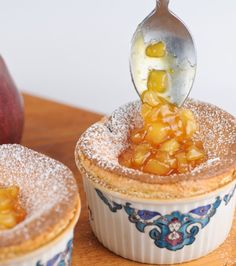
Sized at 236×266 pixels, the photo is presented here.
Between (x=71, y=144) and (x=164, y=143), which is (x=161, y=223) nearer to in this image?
(x=164, y=143)

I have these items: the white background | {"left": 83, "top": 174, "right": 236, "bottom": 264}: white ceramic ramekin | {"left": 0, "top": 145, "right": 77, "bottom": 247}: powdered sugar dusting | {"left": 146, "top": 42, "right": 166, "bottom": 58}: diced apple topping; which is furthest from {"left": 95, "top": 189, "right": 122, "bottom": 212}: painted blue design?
the white background

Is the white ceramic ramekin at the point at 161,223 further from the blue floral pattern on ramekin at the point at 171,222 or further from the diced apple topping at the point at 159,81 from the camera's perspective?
the diced apple topping at the point at 159,81

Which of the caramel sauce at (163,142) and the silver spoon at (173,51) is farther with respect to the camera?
the silver spoon at (173,51)

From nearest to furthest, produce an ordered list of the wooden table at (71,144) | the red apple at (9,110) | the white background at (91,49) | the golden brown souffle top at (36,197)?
the golden brown souffle top at (36,197) → the wooden table at (71,144) → the red apple at (9,110) → the white background at (91,49)

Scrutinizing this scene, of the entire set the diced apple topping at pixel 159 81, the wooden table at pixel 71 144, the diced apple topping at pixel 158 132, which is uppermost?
the diced apple topping at pixel 159 81

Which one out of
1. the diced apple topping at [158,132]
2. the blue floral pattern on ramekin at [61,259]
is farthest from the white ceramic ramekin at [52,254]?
the diced apple topping at [158,132]
